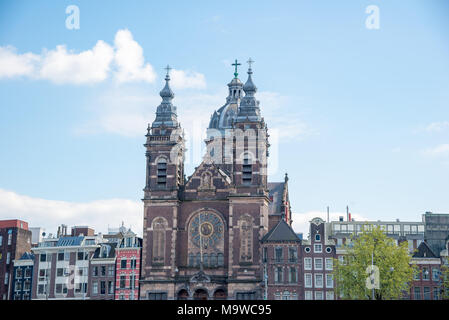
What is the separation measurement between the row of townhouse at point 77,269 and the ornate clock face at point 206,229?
11559mm

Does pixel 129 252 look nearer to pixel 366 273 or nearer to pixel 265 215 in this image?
pixel 265 215

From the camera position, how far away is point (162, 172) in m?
90.2

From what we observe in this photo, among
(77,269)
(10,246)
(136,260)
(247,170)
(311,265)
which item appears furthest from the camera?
(10,246)

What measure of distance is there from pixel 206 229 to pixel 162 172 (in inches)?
393

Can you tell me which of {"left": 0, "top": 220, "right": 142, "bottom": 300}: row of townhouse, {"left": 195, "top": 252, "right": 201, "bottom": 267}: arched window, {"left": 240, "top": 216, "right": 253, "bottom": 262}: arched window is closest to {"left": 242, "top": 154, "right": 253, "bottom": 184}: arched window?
{"left": 240, "top": 216, "right": 253, "bottom": 262}: arched window

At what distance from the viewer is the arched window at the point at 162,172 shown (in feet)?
294

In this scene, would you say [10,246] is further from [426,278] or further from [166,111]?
[426,278]

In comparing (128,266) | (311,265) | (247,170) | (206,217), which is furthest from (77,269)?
(311,265)

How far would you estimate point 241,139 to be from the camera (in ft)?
293

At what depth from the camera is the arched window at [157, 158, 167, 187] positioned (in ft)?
294

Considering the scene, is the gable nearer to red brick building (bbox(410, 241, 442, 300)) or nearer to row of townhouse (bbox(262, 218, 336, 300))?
row of townhouse (bbox(262, 218, 336, 300))
